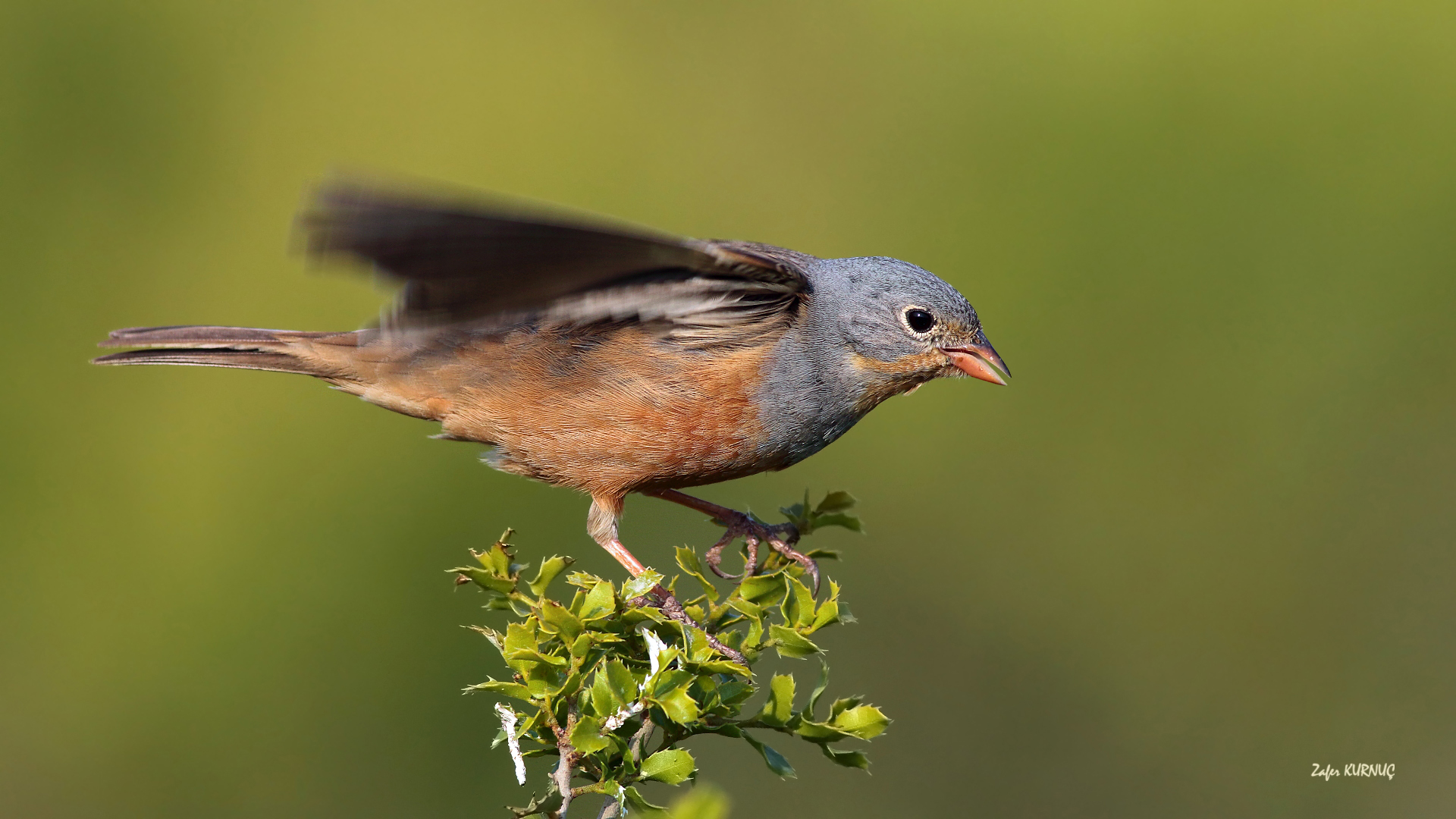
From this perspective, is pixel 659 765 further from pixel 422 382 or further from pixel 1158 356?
pixel 1158 356

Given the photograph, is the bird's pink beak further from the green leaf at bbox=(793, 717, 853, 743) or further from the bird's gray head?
the green leaf at bbox=(793, 717, 853, 743)

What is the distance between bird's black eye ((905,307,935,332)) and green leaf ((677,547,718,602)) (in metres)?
1.65

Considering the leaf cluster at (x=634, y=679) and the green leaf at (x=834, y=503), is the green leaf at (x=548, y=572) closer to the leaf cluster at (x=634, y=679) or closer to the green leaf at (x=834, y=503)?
the leaf cluster at (x=634, y=679)

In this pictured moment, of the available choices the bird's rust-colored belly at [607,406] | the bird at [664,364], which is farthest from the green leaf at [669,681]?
the bird's rust-colored belly at [607,406]

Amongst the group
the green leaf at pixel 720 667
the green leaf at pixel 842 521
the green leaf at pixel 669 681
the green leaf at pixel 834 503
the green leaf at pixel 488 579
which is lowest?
the green leaf at pixel 669 681

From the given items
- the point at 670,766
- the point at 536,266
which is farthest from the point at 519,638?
the point at 536,266

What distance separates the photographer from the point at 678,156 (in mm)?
8727

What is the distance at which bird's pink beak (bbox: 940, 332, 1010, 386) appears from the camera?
15.0 ft

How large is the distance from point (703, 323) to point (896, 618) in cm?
371

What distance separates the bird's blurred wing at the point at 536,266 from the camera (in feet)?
10.0

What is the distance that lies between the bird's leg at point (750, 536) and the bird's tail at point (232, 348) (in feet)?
4.57

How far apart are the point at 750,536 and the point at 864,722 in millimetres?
1595

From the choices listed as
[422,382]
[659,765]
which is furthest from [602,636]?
[422,382]

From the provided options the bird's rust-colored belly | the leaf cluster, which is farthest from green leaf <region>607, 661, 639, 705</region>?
the bird's rust-colored belly
